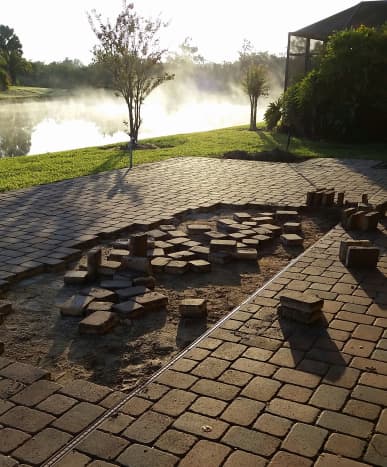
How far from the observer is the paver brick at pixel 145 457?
2.48 m

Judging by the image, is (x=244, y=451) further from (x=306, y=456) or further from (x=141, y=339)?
(x=141, y=339)

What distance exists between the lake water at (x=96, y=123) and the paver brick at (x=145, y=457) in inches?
676

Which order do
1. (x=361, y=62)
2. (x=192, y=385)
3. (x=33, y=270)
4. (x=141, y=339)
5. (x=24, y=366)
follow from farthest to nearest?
(x=361, y=62), (x=33, y=270), (x=141, y=339), (x=24, y=366), (x=192, y=385)

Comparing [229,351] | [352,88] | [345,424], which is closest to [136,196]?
[229,351]

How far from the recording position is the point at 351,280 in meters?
4.96

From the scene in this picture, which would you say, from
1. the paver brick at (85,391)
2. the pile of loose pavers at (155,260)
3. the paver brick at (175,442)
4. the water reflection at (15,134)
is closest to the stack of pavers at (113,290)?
the pile of loose pavers at (155,260)

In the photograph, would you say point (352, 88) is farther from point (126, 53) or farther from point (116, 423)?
point (116, 423)

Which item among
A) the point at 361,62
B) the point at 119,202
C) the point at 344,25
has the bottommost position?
the point at 119,202

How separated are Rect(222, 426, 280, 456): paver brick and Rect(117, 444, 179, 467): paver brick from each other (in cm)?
30

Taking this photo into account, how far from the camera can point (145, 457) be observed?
252 cm

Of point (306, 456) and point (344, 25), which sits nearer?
point (306, 456)

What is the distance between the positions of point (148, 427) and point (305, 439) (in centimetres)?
78

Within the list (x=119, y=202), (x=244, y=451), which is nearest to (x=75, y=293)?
(x=244, y=451)

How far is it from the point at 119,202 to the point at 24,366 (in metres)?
5.09
